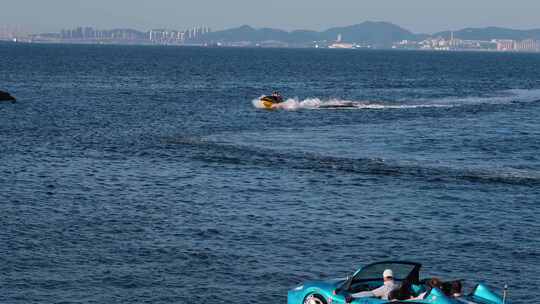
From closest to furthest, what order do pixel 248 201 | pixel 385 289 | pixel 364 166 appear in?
1. pixel 385 289
2. pixel 248 201
3. pixel 364 166

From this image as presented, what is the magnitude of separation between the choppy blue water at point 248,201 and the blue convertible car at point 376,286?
3.71 meters

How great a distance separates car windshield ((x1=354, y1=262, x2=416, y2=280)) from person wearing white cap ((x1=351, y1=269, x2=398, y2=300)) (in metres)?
0.55

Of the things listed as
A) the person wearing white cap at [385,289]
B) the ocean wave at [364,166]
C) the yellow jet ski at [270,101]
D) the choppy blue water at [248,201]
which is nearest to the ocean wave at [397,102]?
the yellow jet ski at [270,101]

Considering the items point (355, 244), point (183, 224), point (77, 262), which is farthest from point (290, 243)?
point (77, 262)

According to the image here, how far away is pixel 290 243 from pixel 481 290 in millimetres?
12418

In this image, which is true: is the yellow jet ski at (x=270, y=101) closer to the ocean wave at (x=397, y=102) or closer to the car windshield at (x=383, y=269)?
the ocean wave at (x=397, y=102)

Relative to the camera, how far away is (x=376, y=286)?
75.9 ft

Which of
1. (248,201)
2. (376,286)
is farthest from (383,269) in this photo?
(248,201)

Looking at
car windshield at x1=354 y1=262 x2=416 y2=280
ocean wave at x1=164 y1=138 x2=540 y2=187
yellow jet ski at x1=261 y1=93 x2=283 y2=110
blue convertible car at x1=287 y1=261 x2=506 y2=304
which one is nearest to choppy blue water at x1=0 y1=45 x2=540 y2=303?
ocean wave at x1=164 y1=138 x2=540 y2=187

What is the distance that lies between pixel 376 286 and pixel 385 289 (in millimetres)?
731

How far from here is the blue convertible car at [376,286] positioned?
22000mm

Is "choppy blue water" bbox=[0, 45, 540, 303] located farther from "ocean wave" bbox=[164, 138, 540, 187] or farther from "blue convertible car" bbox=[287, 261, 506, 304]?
"blue convertible car" bbox=[287, 261, 506, 304]

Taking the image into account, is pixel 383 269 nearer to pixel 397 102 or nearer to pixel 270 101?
pixel 270 101

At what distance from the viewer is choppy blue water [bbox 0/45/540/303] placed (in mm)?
29719
